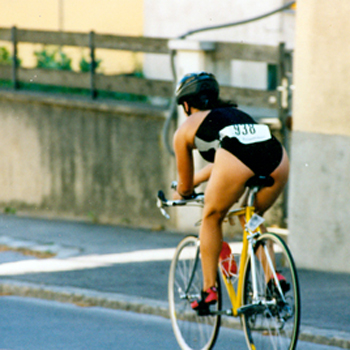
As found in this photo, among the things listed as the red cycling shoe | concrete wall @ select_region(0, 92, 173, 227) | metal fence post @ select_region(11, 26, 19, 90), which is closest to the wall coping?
concrete wall @ select_region(0, 92, 173, 227)

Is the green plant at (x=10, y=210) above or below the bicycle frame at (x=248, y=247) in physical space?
below

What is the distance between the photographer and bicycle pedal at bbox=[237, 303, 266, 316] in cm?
501

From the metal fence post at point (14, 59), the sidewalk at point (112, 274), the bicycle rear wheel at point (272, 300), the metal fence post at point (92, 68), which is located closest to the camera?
the bicycle rear wheel at point (272, 300)

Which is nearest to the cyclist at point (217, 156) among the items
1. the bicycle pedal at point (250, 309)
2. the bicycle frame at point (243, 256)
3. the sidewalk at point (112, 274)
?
the bicycle frame at point (243, 256)

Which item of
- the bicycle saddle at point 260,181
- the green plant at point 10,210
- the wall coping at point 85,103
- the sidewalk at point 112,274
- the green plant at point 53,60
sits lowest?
the green plant at point 10,210

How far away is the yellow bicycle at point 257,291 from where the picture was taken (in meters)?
4.89

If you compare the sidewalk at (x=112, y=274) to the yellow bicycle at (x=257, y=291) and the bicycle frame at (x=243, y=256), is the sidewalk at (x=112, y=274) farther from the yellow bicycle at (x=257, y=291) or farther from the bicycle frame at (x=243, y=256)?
the bicycle frame at (x=243, y=256)

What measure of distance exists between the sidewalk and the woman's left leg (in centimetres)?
113

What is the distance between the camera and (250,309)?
5078mm

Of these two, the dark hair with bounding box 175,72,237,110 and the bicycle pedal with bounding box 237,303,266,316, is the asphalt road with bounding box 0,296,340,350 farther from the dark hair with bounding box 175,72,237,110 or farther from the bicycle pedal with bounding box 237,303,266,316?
the dark hair with bounding box 175,72,237,110

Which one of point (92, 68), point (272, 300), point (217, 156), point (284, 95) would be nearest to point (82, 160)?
point (92, 68)

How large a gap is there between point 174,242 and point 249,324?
496 cm

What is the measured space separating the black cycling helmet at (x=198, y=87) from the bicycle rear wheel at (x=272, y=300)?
0.97 metres

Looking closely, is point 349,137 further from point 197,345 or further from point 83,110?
point 83,110
